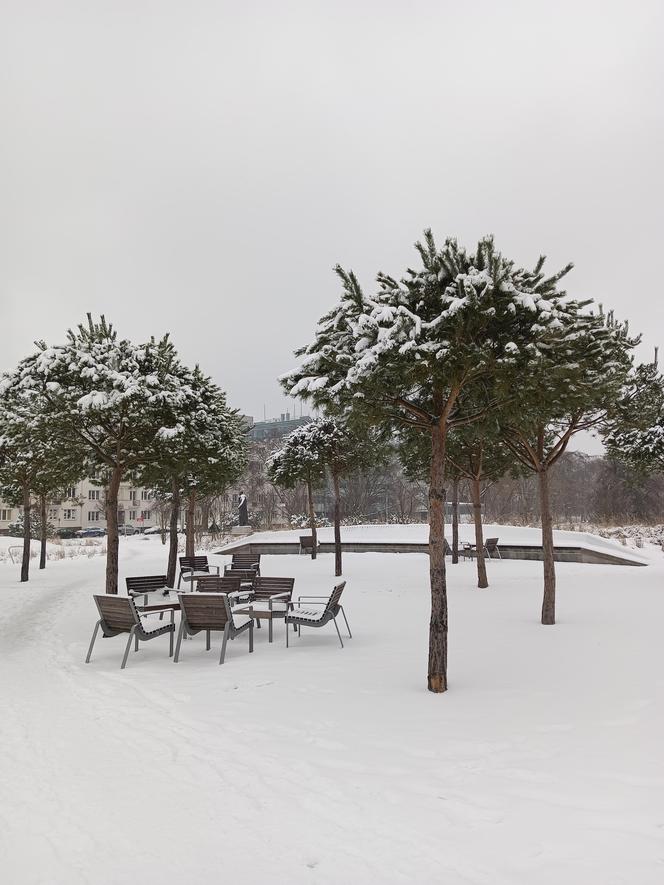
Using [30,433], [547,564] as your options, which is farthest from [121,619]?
[547,564]

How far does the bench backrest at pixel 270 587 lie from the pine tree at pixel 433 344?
197 inches

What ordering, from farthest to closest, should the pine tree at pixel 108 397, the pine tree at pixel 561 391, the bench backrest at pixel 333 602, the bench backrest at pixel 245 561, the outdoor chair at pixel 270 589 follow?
the bench backrest at pixel 245 561 < the pine tree at pixel 108 397 < the outdoor chair at pixel 270 589 < the bench backrest at pixel 333 602 < the pine tree at pixel 561 391

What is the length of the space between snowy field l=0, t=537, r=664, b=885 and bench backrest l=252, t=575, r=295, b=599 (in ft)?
7.15

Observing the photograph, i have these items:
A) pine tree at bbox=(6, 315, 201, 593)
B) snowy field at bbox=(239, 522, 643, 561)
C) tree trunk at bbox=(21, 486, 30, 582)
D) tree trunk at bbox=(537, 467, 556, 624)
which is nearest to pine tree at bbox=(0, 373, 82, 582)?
pine tree at bbox=(6, 315, 201, 593)

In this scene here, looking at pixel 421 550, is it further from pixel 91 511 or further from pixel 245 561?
pixel 91 511

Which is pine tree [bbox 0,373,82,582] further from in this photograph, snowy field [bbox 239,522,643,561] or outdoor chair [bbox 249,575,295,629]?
snowy field [bbox 239,522,643,561]

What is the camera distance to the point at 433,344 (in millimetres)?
6711

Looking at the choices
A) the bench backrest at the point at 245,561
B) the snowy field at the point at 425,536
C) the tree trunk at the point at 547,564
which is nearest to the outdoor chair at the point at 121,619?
the tree trunk at the point at 547,564

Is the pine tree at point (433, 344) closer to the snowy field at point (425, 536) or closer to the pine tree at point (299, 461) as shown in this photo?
the pine tree at point (299, 461)

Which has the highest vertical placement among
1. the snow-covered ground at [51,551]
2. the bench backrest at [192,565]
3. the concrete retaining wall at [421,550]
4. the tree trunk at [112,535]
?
the tree trunk at [112,535]

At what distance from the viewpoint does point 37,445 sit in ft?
46.9

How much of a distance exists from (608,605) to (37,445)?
1300 cm

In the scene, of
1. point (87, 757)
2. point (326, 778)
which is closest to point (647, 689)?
point (326, 778)

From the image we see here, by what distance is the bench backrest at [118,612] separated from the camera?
8383 millimetres
